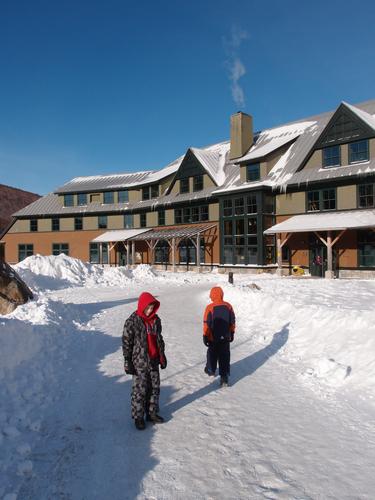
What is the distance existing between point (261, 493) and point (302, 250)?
21570 millimetres

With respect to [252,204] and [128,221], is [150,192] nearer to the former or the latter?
[128,221]

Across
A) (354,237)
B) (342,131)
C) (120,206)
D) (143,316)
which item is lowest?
(143,316)

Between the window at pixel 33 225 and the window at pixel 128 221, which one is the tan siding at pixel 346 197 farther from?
the window at pixel 33 225

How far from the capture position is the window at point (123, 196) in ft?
124

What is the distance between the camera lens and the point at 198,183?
101 ft

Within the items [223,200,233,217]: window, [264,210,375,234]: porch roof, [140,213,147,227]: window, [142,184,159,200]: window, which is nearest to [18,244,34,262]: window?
[140,213,147,227]: window

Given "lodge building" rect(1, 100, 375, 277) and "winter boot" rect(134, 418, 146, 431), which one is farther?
"lodge building" rect(1, 100, 375, 277)

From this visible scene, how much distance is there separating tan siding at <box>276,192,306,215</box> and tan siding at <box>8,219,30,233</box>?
93.1ft

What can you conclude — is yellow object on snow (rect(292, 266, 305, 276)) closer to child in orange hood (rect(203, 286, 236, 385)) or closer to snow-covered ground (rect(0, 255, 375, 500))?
snow-covered ground (rect(0, 255, 375, 500))

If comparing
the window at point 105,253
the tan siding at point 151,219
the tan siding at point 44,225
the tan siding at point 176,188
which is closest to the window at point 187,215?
the tan siding at point 176,188

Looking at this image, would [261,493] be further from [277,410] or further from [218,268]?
[218,268]

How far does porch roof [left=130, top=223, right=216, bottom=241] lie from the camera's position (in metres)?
27.9

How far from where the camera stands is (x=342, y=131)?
2212 cm

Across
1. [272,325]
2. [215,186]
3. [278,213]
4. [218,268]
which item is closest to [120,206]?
[215,186]
